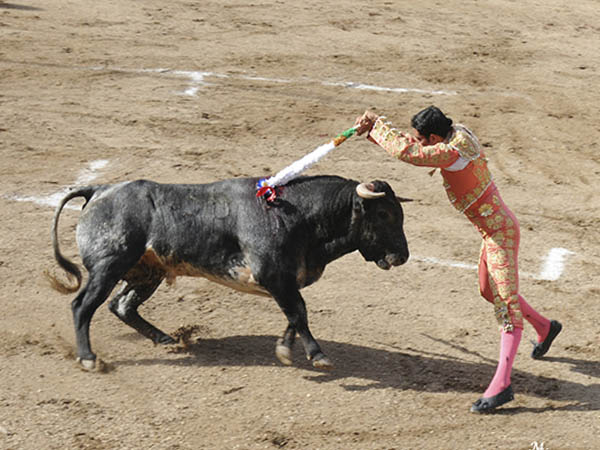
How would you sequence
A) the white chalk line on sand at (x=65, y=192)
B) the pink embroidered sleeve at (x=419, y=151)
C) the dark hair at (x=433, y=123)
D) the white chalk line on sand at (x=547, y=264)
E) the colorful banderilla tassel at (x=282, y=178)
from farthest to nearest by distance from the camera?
Answer: the white chalk line on sand at (x=65, y=192)
the white chalk line on sand at (x=547, y=264)
the colorful banderilla tassel at (x=282, y=178)
the dark hair at (x=433, y=123)
the pink embroidered sleeve at (x=419, y=151)

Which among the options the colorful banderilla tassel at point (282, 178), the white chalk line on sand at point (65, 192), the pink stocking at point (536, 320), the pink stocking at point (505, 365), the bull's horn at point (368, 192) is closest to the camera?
the pink stocking at point (505, 365)

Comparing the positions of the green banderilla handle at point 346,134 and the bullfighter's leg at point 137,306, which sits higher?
the green banderilla handle at point 346,134

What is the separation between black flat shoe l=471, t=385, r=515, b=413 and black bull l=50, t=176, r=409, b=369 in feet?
3.15

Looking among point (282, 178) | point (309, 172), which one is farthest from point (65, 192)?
point (282, 178)

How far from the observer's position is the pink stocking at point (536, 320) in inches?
253

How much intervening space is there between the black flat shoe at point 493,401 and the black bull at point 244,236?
0.96 metres

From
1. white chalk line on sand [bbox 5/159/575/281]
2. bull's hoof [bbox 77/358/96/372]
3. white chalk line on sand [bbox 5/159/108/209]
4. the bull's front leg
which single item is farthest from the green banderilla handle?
white chalk line on sand [bbox 5/159/108/209]

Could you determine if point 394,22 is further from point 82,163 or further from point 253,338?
point 253,338

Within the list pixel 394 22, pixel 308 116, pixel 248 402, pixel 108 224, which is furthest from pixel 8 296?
pixel 394 22

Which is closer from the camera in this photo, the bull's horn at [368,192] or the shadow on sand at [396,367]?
the bull's horn at [368,192]

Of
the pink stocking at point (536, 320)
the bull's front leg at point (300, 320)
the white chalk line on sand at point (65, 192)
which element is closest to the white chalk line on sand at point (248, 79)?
the white chalk line on sand at point (65, 192)

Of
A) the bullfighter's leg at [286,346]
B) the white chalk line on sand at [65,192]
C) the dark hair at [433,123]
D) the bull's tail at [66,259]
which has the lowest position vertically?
the white chalk line on sand at [65,192]

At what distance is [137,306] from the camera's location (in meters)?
6.71

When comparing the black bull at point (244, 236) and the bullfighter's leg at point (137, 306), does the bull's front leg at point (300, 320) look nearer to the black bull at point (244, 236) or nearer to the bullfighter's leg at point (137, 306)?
the black bull at point (244, 236)
